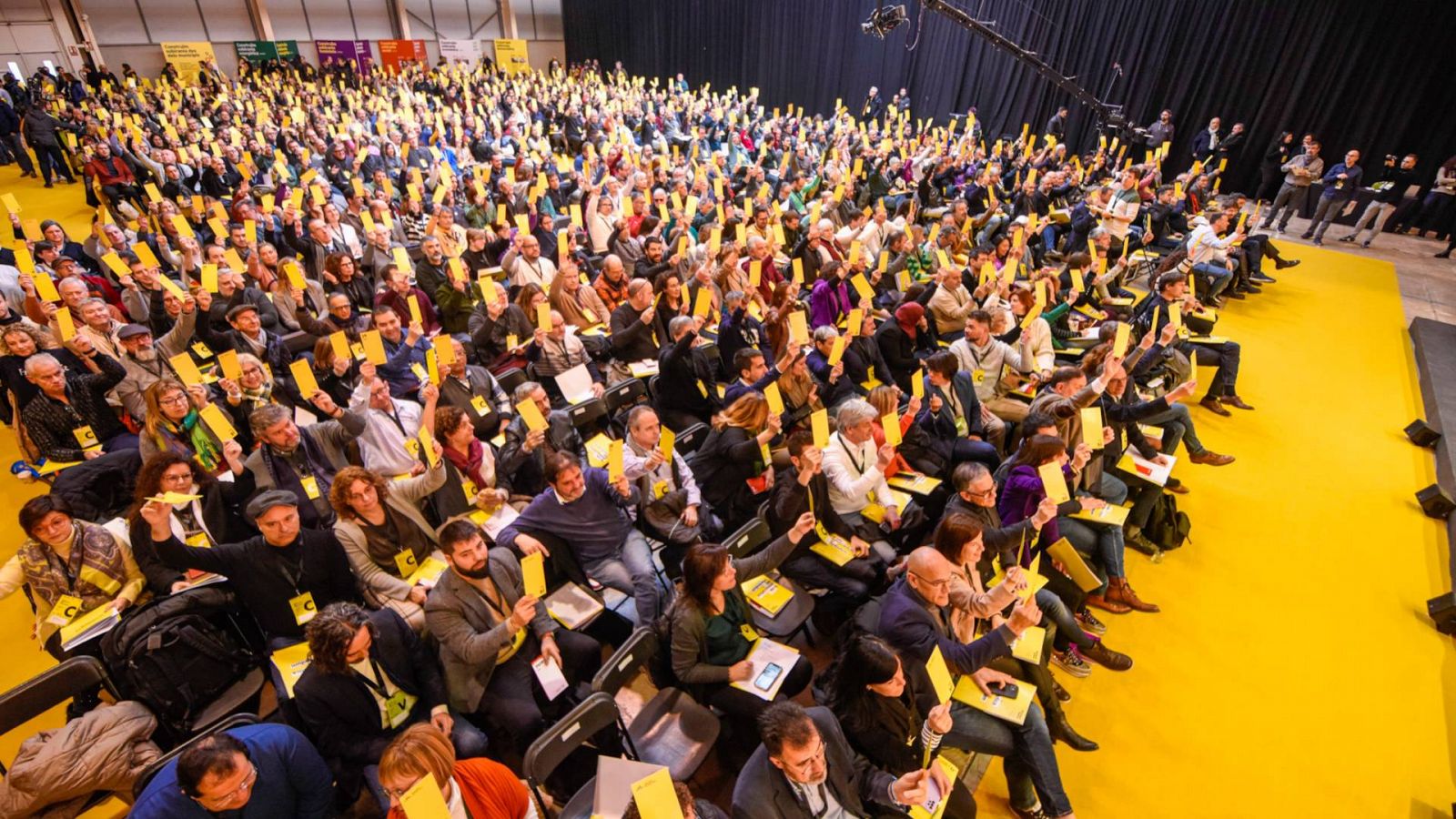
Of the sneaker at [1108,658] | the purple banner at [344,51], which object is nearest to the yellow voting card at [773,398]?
the sneaker at [1108,658]

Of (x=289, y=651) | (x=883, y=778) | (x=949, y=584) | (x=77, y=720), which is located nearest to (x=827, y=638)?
(x=949, y=584)

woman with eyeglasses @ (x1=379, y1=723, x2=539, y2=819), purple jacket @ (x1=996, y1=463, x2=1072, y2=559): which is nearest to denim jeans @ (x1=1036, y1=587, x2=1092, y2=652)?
purple jacket @ (x1=996, y1=463, x2=1072, y2=559)

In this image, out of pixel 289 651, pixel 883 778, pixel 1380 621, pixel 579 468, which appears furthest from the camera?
pixel 1380 621

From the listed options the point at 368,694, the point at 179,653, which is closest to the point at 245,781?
the point at 368,694

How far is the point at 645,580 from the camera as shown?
3.44 m

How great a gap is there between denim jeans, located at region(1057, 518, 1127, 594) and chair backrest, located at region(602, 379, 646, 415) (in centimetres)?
290

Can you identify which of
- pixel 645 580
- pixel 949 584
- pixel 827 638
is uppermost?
pixel 949 584

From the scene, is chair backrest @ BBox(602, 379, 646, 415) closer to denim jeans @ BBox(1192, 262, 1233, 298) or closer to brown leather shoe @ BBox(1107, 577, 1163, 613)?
brown leather shoe @ BBox(1107, 577, 1163, 613)

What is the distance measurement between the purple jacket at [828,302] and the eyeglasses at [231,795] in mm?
5166

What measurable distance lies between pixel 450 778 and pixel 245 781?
632 mm

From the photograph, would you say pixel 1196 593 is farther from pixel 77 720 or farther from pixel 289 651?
pixel 77 720

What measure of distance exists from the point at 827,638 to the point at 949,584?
1092 mm

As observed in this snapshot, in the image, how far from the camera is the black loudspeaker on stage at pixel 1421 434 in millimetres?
5809

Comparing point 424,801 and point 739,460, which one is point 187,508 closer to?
point 424,801
